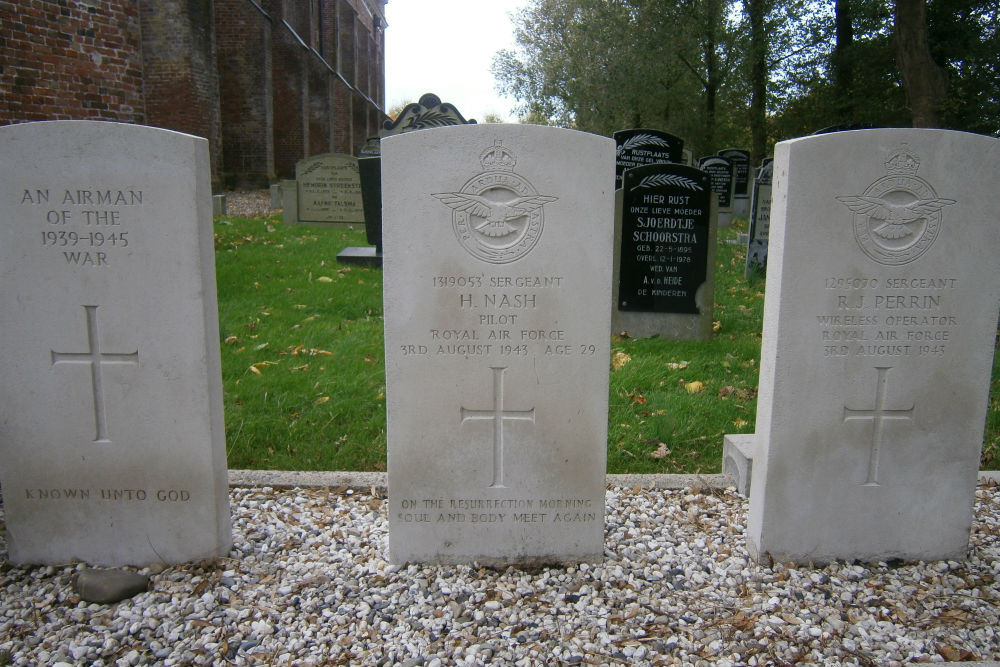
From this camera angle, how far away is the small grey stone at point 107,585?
9.73 feet

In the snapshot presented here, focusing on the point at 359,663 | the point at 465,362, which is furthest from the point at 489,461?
the point at 359,663

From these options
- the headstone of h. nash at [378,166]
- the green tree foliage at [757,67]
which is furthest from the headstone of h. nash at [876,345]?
the green tree foliage at [757,67]

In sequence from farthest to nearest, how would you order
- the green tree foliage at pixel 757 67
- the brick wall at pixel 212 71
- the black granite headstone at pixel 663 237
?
the green tree foliage at pixel 757 67 → the brick wall at pixel 212 71 → the black granite headstone at pixel 663 237

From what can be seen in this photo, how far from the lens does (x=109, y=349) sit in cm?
307

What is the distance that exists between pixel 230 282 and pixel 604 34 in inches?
767

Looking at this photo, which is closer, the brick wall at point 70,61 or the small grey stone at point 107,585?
the small grey stone at point 107,585

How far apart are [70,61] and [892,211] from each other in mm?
9434

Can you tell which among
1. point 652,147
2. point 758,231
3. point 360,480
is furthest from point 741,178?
point 360,480

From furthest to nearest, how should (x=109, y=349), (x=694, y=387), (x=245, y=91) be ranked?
(x=245, y=91) → (x=694, y=387) → (x=109, y=349)

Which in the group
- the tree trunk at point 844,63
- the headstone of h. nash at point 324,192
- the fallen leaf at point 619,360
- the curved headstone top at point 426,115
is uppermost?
the tree trunk at point 844,63

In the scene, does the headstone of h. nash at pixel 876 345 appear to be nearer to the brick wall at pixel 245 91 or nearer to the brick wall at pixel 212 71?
the brick wall at pixel 212 71

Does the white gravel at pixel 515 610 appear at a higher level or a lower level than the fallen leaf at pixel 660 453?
lower

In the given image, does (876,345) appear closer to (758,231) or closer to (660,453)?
(660,453)

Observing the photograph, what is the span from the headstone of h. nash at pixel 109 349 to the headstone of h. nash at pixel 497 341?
835mm
